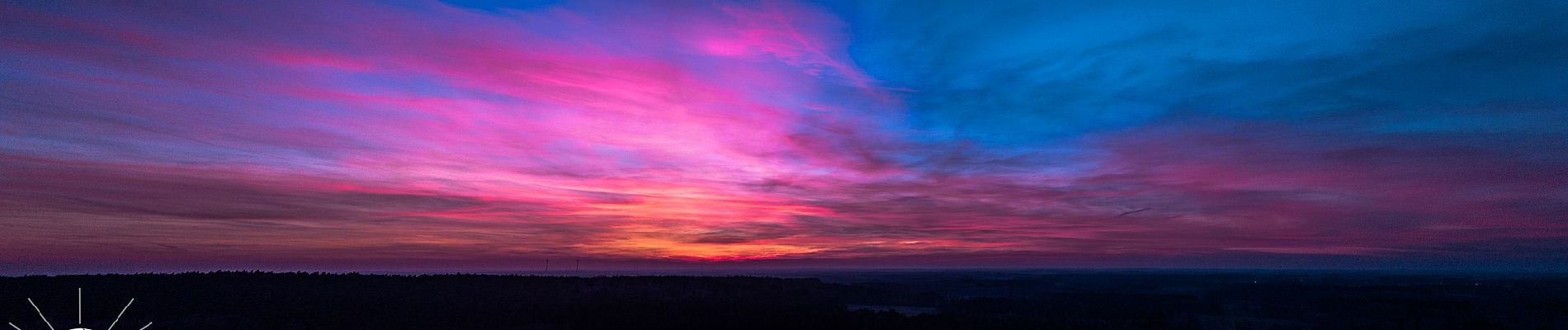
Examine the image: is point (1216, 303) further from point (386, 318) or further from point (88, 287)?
point (88, 287)

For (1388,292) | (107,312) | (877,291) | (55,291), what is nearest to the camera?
(107,312)

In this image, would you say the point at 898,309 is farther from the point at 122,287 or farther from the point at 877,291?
the point at 122,287

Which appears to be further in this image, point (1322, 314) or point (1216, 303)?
point (1216, 303)

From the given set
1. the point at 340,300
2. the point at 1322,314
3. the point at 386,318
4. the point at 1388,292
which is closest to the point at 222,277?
the point at 340,300

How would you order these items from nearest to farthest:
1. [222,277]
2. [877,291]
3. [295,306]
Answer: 1. [295,306]
2. [222,277]
3. [877,291]

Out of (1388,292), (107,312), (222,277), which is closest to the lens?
(107,312)

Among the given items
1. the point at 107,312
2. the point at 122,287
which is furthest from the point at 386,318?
the point at 122,287
